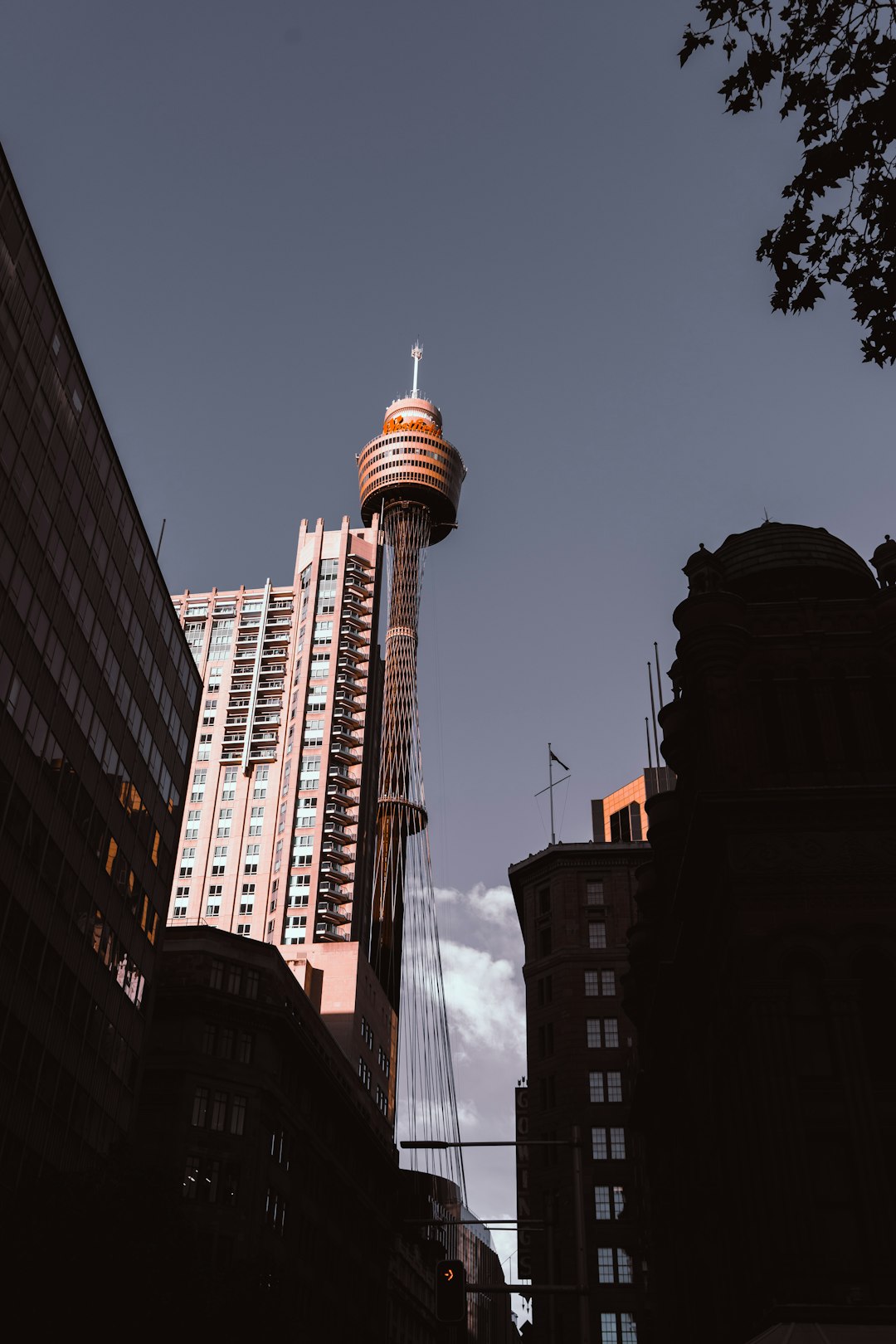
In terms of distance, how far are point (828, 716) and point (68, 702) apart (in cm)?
3266

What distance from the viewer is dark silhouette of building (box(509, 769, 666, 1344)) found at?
307 feet

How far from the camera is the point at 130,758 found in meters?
66.3

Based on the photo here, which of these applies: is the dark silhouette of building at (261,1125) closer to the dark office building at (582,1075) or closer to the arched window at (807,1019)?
the dark office building at (582,1075)

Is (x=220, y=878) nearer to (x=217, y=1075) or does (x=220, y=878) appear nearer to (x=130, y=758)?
(x=217, y=1075)

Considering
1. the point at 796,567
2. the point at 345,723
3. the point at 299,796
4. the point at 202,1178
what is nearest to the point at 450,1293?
the point at 796,567

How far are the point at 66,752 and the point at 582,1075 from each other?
62.2 metres

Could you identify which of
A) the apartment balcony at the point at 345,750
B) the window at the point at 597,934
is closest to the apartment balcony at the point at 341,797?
the apartment balcony at the point at 345,750

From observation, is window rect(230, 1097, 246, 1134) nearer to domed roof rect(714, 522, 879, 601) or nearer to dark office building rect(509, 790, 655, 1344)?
dark office building rect(509, 790, 655, 1344)

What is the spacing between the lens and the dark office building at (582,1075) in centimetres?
9356

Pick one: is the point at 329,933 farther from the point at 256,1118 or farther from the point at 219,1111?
the point at 219,1111

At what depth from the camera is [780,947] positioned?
1629 inches

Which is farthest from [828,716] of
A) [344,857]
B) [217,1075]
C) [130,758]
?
[344,857]

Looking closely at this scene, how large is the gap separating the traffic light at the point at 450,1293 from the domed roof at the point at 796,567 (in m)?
31.6

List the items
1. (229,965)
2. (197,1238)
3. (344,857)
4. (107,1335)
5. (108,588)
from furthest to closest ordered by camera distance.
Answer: (344,857) → (229,965) → (108,588) → (197,1238) → (107,1335)
